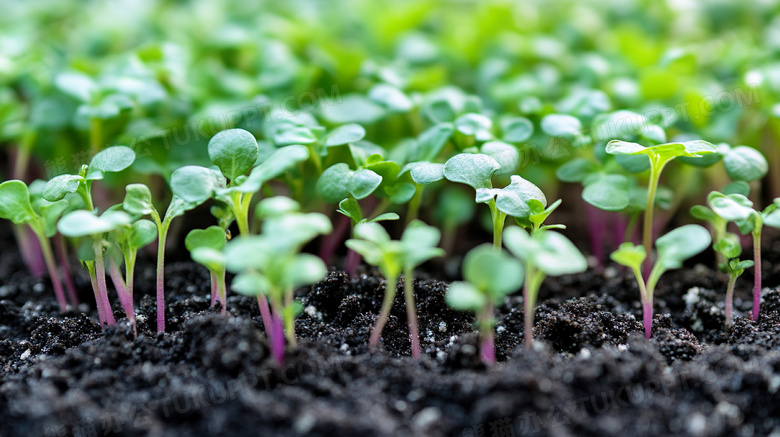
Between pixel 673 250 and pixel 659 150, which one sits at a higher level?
pixel 659 150

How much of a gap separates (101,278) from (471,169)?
2.36 ft

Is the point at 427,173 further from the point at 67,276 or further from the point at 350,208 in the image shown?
the point at 67,276

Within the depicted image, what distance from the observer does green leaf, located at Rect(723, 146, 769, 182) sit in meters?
1.19

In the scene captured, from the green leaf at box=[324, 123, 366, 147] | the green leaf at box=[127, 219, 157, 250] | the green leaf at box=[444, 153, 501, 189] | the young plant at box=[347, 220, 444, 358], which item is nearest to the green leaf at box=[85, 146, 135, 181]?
the green leaf at box=[127, 219, 157, 250]

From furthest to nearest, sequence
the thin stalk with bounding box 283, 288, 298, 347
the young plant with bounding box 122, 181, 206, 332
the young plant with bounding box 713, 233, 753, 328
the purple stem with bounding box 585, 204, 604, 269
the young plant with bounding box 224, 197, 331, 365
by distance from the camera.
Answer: the purple stem with bounding box 585, 204, 604, 269 < the young plant with bounding box 713, 233, 753, 328 < the young plant with bounding box 122, 181, 206, 332 < the thin stalk with bounding box 283, 288, 298, 347 < the young plant with bounding box 224, 197, 331, 365

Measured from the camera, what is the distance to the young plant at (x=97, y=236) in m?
0.87

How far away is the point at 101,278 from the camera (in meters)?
1.11

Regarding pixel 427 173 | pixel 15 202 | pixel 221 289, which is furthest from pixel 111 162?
pixel 427 173

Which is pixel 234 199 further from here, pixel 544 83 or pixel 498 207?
pixel 544 83

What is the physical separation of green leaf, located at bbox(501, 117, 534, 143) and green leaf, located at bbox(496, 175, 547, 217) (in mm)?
247

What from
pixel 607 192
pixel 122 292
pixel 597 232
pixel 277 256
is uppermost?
pixel 277 256

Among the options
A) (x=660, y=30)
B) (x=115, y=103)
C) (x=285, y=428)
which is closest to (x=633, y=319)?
(x=285, y=428)

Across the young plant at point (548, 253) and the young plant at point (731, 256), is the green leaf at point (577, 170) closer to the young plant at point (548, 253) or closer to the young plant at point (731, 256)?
the young plant at point (731, 256)

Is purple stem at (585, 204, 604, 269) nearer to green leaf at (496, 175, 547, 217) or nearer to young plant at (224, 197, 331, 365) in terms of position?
green leaf at (496, 175, 547, 217)
